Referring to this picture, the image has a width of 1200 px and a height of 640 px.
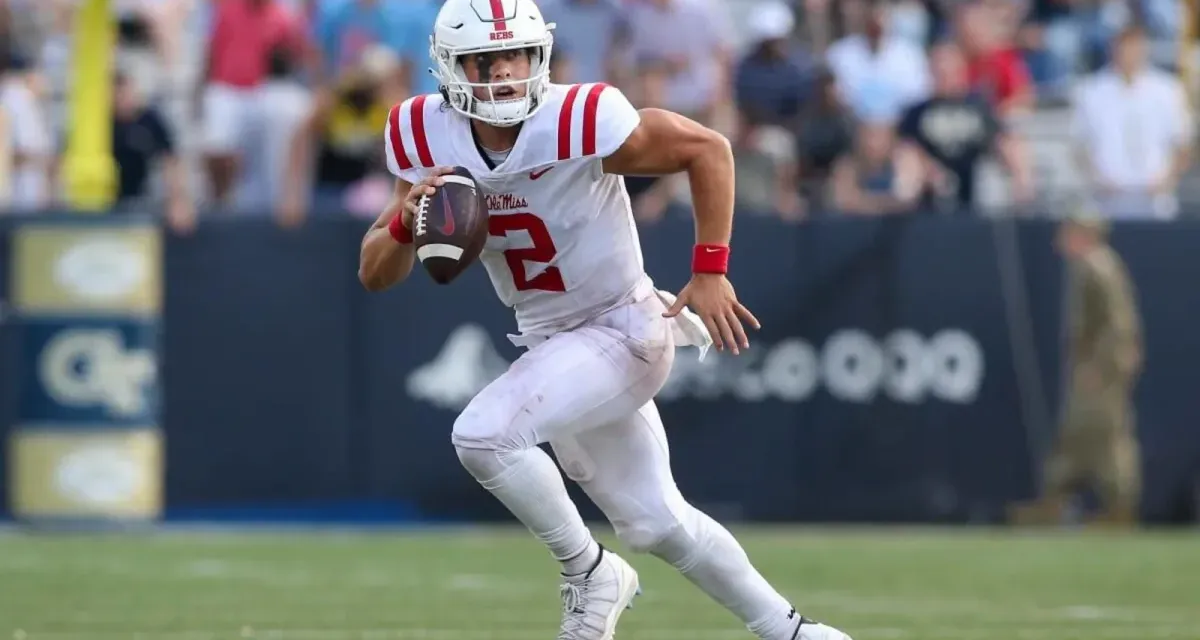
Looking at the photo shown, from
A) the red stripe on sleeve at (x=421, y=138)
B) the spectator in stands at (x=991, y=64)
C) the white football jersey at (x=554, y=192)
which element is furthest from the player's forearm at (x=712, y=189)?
the spectator in stands at (x=991, y=64)

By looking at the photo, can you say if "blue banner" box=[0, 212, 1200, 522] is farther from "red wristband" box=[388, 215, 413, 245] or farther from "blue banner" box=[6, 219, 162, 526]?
"red wristband" box=[388, 215, 413, 245]

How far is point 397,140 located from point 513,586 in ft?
10.8

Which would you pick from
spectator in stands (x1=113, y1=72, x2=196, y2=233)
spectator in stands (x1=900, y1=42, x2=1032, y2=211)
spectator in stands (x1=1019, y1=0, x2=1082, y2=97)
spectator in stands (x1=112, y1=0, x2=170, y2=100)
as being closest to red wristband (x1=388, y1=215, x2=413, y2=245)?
spectator in stands (x1=113, y1=72, x2=196, y2=233)

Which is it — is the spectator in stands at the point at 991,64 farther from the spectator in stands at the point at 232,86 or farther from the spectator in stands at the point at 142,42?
the spectator in stands at the point at 142,42

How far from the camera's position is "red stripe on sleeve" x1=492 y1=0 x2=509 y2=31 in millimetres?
5664

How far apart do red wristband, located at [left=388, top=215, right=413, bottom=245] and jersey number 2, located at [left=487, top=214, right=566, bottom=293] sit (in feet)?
0.67

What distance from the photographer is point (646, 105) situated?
12328mm

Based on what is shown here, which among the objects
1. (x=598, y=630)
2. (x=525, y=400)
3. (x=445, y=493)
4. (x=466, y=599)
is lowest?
(x=445, y=493)

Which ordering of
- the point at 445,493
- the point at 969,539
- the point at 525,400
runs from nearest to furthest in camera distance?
the point at 525,400 < the point at 969,539 < the point at 445,493

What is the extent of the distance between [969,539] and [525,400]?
613cm

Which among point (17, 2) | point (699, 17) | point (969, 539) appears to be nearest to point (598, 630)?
point (969, 539)

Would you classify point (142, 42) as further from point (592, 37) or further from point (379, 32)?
point (592, 37)

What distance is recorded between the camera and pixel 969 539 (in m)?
11.4

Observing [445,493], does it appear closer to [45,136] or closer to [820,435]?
[820,435]
